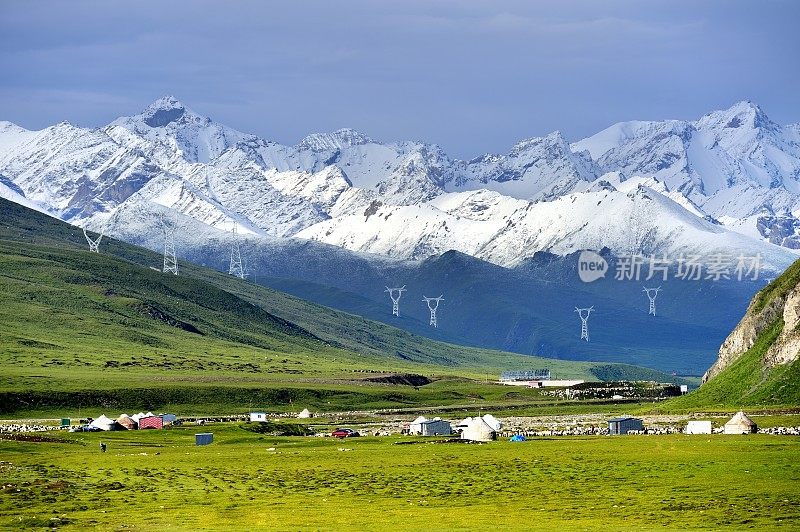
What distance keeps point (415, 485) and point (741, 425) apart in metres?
54.9

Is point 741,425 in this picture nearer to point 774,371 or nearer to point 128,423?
point 774,371

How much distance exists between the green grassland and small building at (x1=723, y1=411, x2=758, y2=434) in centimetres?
463

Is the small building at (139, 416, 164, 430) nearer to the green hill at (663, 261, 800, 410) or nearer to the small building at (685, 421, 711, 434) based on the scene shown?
the small building at (685, 421, 711, 434)

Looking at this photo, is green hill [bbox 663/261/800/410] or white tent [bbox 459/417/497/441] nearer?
white tent [bbox 459/417/497/441]

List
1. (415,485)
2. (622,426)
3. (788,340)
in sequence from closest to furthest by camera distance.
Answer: (415,485) < (622,426) < (788,340)

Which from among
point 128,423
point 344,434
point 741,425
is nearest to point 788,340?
point 741,425

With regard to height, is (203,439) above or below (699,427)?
above

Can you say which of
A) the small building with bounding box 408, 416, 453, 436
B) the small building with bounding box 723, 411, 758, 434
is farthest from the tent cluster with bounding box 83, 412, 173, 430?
the small building with bounding box 723, 411, 758, 434

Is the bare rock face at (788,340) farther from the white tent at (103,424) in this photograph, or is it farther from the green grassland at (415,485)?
the white tent at (103,424)

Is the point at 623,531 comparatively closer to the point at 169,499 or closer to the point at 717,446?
the point at 169,499

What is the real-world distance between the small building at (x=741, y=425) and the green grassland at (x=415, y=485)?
4627 millimetres

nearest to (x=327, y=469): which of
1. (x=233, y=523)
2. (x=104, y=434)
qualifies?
(x=233, y=523)

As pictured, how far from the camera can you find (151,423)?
191 m

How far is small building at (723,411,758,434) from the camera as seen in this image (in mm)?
147125
